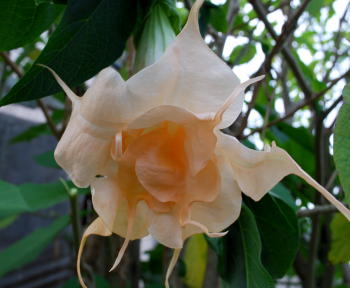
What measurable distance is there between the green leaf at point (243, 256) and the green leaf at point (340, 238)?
0.64 feet

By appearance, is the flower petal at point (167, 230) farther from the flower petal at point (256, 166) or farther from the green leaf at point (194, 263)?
the green leaf at point (194, 263)

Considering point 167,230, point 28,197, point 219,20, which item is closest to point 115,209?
point 167,230

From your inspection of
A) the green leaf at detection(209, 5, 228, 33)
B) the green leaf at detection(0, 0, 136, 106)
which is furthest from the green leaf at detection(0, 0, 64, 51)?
the green leaf at detection(209, 5, 228, 33)

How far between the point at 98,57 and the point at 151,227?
0.15m

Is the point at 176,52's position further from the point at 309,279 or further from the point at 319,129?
the point at 309,279

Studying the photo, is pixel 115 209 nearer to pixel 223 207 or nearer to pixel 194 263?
pixel 223 207

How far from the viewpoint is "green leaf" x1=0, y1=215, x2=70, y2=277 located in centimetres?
82

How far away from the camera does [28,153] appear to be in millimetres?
1741

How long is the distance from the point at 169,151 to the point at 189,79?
5 cm

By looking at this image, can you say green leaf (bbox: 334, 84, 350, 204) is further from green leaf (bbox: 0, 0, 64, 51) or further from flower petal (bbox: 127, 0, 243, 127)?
green leaf (bbox: 0, 0, 64, 51)

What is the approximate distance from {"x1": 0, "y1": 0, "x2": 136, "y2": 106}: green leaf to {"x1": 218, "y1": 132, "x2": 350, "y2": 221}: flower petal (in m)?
0.14

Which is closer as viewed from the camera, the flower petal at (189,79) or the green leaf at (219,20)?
the flower petal at (189,79)

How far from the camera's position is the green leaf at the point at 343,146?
0.23m

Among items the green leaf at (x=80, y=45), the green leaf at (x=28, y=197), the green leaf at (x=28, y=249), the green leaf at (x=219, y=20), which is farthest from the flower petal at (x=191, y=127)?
the green leaf at (x=28, y=249)
